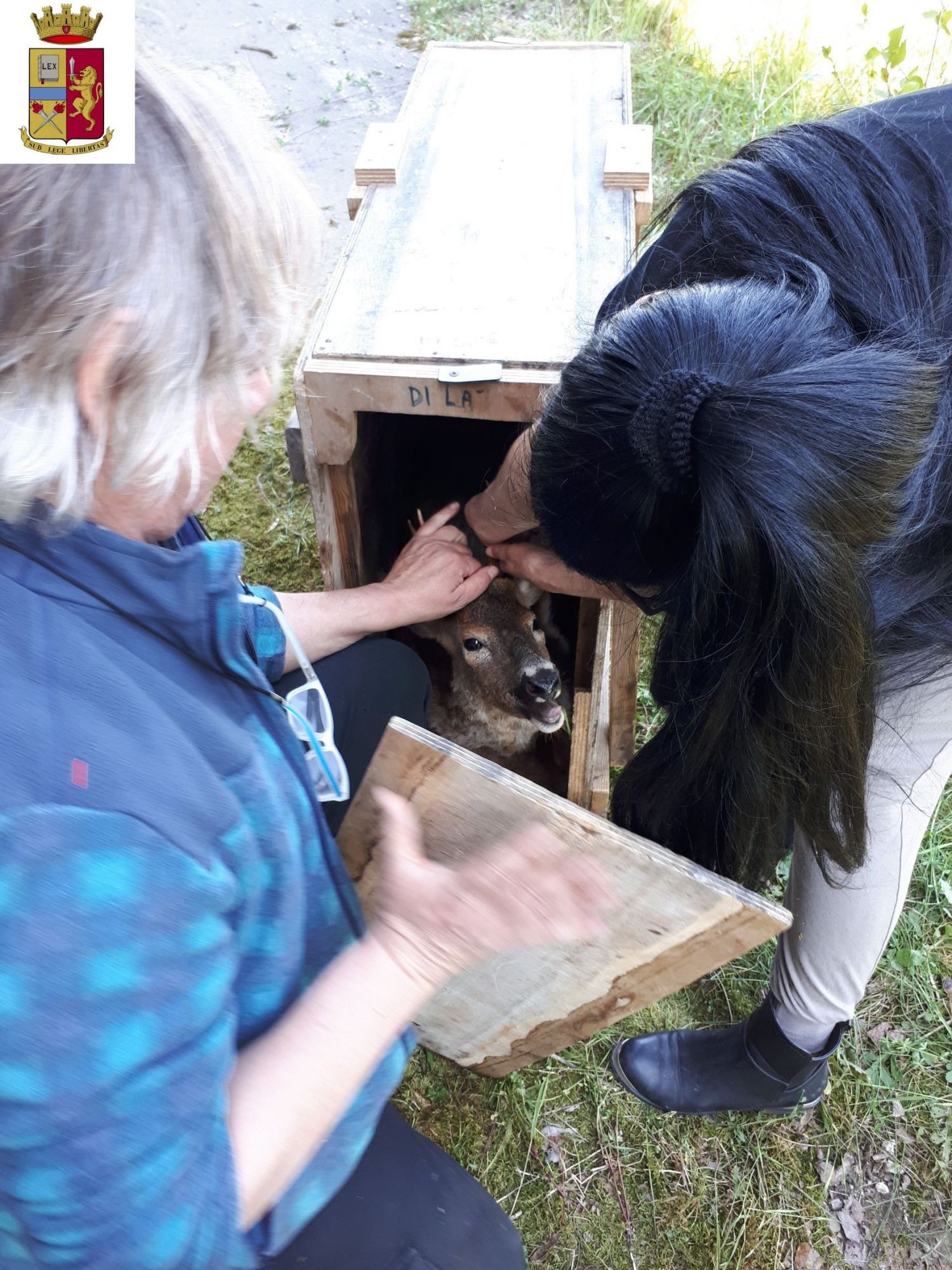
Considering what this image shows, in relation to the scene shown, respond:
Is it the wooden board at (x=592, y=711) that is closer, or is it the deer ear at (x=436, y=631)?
the wooden board at (x=592, y=711)

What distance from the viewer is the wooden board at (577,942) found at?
1.37m

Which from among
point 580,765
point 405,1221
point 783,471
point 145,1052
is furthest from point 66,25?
point 580,765

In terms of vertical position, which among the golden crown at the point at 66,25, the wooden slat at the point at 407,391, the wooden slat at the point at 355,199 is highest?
the golden crown at the point at 66,25

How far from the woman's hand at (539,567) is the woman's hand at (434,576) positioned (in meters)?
0.06

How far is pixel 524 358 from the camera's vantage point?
2051 millimetres

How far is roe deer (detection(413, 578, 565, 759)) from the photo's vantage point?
2.89 metres

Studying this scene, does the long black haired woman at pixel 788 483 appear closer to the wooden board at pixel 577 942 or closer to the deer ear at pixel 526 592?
the wooden board at pixel 577 942

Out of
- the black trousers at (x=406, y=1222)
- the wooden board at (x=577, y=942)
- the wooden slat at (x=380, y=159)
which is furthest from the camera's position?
the wooden slat at (x=380, y=159)

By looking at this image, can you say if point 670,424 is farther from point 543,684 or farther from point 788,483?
point 543,684

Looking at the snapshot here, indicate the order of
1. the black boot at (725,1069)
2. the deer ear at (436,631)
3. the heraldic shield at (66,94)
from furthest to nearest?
the deer ear at (436,631) < the black boot at (725,1069) < the heraldic shield at (66,94)

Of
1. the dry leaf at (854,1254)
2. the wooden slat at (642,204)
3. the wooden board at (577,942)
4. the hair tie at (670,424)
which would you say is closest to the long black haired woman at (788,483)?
the hair tie at (670,424)

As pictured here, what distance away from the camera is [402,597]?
240 cm

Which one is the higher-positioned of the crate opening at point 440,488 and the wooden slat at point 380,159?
the wooden slat at point 380,159

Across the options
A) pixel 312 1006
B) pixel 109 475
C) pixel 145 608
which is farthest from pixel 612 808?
pixel 109 475
